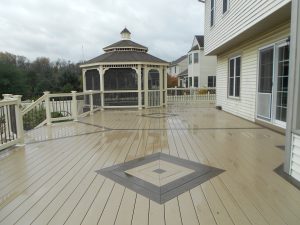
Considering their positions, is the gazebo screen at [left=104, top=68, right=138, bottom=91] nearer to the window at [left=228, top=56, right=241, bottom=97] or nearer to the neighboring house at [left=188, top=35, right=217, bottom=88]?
the window at [left=228, top=56, right=241, bottom=97]

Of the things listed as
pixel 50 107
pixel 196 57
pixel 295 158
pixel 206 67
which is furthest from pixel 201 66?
pixel 295 158

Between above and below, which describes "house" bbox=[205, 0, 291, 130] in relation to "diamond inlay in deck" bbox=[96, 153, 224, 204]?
above

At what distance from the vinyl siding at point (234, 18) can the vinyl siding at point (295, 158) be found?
264 centimetres

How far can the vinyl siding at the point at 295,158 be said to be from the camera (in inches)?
116

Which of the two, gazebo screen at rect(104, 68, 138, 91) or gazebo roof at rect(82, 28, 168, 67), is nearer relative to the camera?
gazebo roof at rect(82, 28, 168, 67)

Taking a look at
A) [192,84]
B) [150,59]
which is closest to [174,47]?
[192,84]

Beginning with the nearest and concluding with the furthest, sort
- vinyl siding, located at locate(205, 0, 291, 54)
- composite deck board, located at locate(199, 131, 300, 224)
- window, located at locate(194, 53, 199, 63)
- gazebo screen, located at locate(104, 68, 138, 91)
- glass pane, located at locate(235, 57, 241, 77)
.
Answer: composite deck board, located at locate(199, 131, 300, 224) < vinyl siding, located at locate(205, 0, 291, 54) < glass pane, located at locate(235, 57, 241, 77) < gazebo screen, located at locate(104, 68, 138, 91) < window, located at locate(194, 53, 199, 63)

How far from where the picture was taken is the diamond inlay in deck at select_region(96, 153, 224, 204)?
109 inches

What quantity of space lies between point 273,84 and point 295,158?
354cm

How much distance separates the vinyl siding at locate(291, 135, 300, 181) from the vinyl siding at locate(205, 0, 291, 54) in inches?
104

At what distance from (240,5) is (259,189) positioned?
5717 mm

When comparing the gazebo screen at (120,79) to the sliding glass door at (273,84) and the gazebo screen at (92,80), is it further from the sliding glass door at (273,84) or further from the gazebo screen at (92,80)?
the sliding glass door at (273,84)

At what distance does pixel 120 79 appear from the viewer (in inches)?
470

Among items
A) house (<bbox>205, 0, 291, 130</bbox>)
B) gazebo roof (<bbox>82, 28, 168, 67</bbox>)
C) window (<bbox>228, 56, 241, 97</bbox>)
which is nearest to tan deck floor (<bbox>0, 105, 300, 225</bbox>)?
house (<bbox>205, 0, 291, 130</bbox>)
